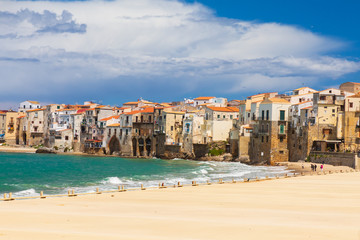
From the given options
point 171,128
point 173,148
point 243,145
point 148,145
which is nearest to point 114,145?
point 148,145

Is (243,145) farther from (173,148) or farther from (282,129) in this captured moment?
(173,148)

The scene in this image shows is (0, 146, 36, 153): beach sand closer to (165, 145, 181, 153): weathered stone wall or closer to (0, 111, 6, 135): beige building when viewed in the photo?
(0, 111, 6, 135): beige building

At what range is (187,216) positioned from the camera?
20203 mm

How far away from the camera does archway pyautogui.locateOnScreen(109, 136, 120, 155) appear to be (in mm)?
110625

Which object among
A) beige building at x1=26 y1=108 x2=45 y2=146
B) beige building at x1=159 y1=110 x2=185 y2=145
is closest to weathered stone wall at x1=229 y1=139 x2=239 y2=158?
beige building at x1=159 y1=110 x2=185 y2=145

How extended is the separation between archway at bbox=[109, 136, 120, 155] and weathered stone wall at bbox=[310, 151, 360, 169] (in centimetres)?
5225

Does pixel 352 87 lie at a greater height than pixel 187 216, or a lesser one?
greater

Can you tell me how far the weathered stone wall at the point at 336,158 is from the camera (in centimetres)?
6003

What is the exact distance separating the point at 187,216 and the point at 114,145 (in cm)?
9279

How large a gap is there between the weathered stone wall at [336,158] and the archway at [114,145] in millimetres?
52251

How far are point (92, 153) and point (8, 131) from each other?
39.9 meters

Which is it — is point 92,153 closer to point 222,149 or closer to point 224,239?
point 222,149

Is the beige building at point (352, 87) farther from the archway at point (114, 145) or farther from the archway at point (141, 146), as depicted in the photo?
the archway at point (114, 145)

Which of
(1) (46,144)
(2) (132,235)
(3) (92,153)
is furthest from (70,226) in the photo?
(1) (46,144)
